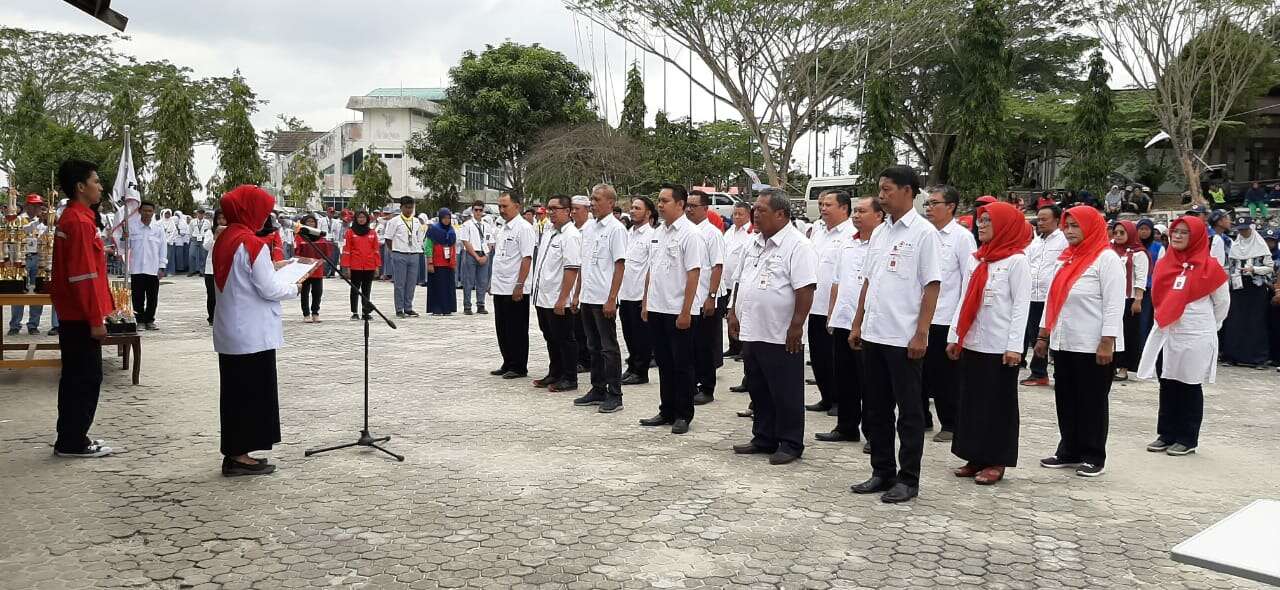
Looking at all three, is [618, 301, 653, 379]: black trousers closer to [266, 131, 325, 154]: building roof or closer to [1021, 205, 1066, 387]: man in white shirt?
[1021, 205, 1066, 387]: man in white shirt

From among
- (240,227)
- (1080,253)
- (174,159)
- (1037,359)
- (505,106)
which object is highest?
(505,106)

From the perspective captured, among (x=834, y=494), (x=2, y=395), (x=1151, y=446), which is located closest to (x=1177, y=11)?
(x=1151, y=446)

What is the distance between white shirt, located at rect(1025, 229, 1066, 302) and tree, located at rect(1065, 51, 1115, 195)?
22.8m

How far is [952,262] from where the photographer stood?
709 cm

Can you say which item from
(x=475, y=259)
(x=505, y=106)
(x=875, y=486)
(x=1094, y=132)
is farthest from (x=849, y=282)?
(x=505, y=106)

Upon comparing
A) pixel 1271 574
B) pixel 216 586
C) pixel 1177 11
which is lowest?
pixel 216 586

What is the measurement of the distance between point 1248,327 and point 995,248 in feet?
25.4

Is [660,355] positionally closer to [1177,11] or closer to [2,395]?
[2,395]

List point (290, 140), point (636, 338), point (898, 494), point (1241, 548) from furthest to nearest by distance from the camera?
point (290, 140), point (636, 338), point (898, 494), point (1241, 548)

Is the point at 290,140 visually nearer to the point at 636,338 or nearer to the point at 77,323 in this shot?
A: the point at 636,338

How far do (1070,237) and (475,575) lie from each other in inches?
176

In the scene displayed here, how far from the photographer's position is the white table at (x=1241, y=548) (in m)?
2.43

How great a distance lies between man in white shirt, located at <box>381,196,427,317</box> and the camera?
16.2m

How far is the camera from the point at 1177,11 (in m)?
27.9
